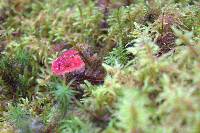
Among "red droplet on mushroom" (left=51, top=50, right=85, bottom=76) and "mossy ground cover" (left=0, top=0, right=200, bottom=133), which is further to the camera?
"red droplet on mushroom" (left=51, top=50, right=85, bottom=76)

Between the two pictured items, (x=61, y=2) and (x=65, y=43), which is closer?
(x=65, y=43)

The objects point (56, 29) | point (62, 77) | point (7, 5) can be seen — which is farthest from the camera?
point (7, 5)

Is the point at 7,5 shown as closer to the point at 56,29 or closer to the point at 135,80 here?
the point at 56,29

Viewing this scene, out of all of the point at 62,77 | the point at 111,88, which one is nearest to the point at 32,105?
the point at 62,77

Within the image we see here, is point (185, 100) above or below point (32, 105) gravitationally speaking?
above

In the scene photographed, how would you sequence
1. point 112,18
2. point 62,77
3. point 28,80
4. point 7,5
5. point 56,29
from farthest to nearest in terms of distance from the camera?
point 7,5 < point 56,29 < point 112,18 < point 28,80 < point 62,77
